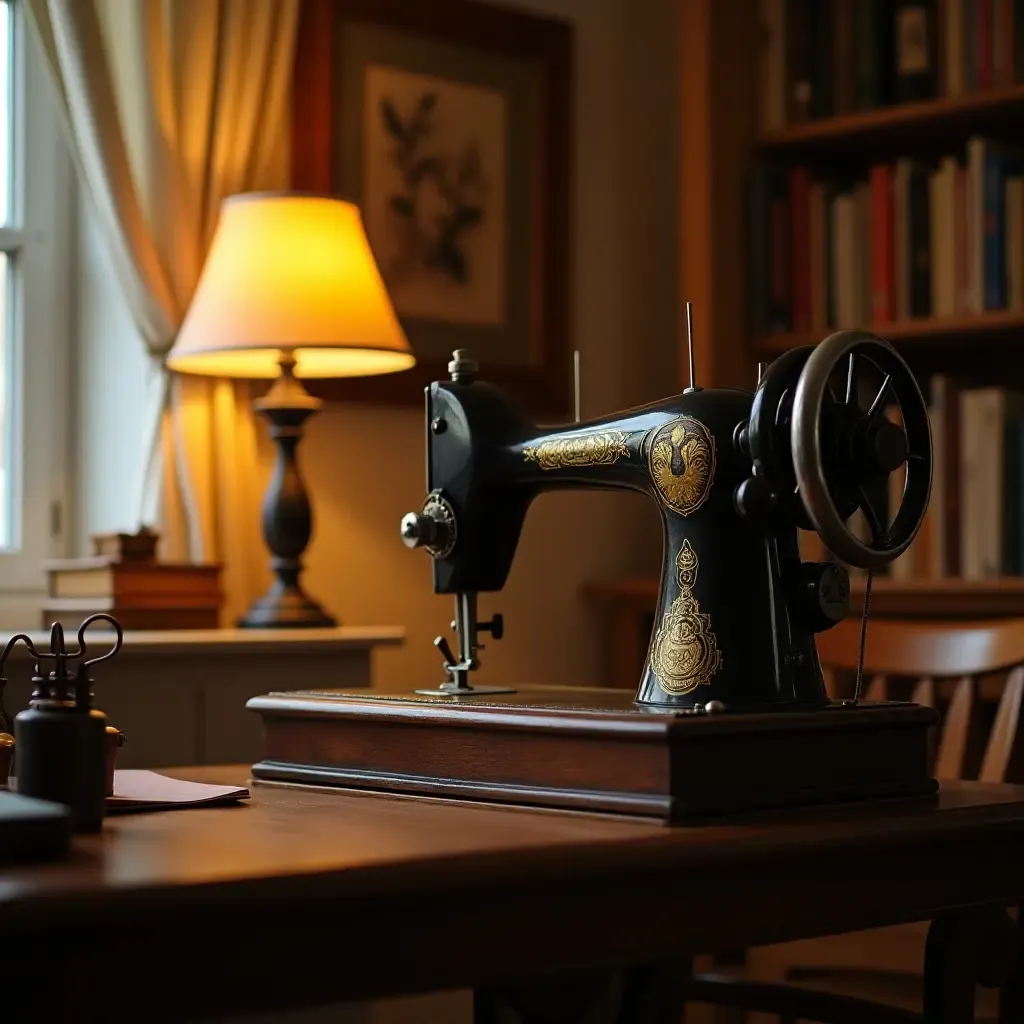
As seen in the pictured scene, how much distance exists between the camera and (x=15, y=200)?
2.93 m

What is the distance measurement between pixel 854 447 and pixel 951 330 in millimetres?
1864

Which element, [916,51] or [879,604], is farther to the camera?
[916,51]

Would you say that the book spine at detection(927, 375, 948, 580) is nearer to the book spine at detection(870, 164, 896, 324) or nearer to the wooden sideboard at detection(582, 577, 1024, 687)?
the wooden sideboard at detection(582, 577, 1024, 687)

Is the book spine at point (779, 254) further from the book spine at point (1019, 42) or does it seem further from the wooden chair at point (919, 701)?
the wooden chair at point (919, 701)

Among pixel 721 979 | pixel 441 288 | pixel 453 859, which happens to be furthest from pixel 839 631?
pixel 441 288

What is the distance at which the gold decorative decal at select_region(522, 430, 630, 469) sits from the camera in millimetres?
1457

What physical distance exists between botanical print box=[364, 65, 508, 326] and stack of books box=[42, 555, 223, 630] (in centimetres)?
74

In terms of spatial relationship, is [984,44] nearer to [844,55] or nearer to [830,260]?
[844,55]

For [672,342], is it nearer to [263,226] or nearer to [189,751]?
[263,226]

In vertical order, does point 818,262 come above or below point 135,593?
above

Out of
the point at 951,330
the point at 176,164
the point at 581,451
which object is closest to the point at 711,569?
the point at 581,451

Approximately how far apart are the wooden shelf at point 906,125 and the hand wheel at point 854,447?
179 cm

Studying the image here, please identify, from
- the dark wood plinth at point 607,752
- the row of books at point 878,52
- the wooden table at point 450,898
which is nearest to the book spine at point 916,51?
the row of books at point 878,52

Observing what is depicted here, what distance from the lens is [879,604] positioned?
2998 mm
